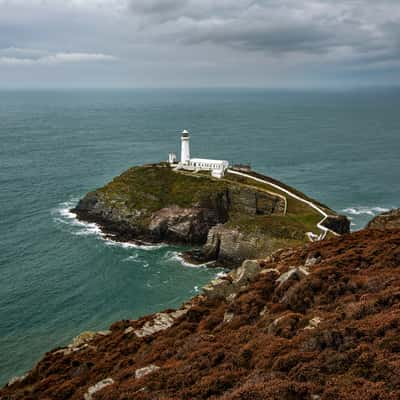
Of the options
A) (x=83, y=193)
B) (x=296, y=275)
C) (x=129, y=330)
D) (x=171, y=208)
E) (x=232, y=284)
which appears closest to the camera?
(x=296, y=275)

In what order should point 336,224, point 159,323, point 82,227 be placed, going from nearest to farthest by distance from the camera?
point 159,323 < point 336,224 < point 82,227

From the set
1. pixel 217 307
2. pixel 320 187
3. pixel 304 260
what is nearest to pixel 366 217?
pixel 320 187

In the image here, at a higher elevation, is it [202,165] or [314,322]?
[314,322]

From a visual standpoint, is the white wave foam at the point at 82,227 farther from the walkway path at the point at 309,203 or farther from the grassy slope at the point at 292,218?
the walkway path at the point at 309,203

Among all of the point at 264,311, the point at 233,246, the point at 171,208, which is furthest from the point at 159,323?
the point at 171,208

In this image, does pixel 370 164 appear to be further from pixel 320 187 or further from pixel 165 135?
pixel 165 135

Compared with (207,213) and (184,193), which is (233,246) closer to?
(207,213)

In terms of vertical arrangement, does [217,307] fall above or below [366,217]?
above
